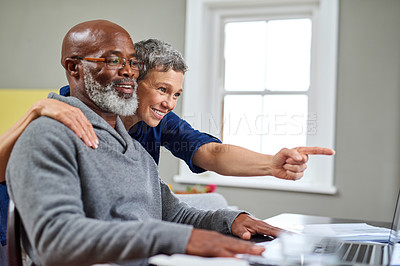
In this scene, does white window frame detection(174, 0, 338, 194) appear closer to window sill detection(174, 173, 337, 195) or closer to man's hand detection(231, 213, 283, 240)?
window sill detection(174, 173, 337, 195)

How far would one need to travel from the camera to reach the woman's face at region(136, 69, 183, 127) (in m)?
1.69

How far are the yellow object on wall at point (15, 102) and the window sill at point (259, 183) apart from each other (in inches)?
59.6

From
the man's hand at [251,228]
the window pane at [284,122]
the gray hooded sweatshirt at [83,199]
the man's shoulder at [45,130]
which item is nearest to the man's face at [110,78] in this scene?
the gray hooded sweatshirt at [83,199]

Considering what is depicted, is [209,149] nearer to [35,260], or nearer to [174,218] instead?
[174,218]

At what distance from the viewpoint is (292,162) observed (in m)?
1.39

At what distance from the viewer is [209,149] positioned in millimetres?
1738

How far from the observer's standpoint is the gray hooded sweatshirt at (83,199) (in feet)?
2.73

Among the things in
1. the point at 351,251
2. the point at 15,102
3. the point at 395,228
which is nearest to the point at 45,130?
the point at 351,251

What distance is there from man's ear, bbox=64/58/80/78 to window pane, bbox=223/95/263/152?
279 cm

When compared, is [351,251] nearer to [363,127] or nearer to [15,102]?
[363,127]

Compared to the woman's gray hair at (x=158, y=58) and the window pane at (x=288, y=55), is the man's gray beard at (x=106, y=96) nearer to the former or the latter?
the woman's gray hair at (x=158, y=58)

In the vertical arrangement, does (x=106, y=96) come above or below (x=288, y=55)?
below

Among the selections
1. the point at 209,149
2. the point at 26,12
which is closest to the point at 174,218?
the point at 209,149

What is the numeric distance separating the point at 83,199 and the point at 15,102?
3.56 m
